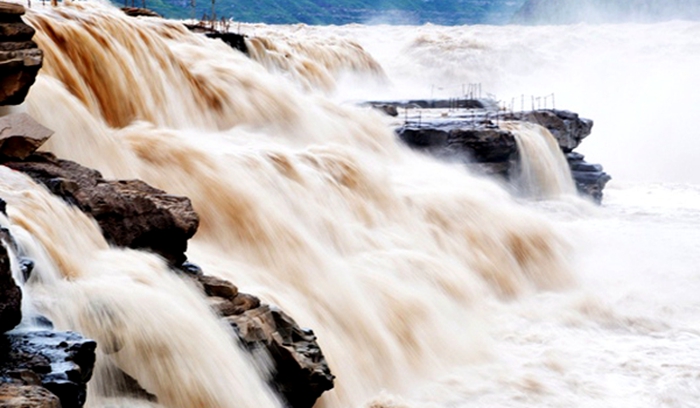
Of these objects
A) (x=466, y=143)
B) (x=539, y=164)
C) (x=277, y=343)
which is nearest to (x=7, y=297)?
(x=277, y=343)

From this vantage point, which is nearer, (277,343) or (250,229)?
(277,343)

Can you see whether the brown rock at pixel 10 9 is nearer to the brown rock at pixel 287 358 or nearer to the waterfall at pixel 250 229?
the waterfall at pixel 250 229

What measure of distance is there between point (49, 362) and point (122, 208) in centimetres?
256

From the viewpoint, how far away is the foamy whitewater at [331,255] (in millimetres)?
6250

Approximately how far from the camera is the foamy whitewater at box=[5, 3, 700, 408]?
6.25m

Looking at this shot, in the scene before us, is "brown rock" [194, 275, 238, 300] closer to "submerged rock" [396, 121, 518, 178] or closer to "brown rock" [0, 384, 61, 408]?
"brown rock" [0, 384, 61, 408]

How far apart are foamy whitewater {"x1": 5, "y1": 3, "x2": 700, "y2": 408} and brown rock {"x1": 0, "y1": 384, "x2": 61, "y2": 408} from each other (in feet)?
3.64

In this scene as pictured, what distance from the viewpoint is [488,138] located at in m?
17.1

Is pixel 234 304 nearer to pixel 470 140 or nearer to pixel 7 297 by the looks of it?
pixel 7 297

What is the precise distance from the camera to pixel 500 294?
1167cm

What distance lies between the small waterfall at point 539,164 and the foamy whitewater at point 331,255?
120 millimetres

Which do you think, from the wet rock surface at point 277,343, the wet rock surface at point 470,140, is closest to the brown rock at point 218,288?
the wet rock surface at point 277,343

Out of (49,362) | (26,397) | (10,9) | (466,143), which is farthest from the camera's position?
(466,143)

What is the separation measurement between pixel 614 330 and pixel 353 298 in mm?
3253
